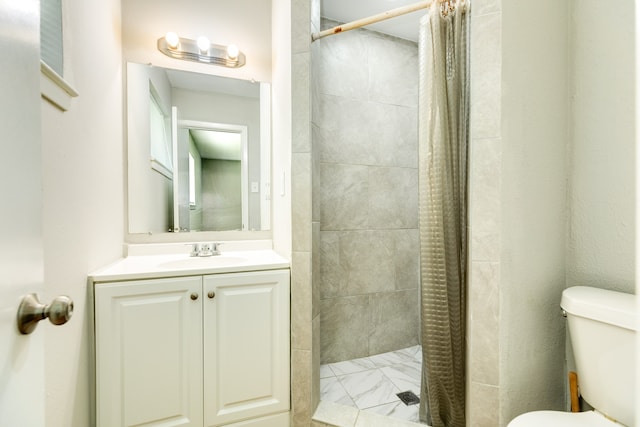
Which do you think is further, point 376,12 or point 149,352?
point 376,12

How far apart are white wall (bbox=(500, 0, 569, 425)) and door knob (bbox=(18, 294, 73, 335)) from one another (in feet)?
4.25

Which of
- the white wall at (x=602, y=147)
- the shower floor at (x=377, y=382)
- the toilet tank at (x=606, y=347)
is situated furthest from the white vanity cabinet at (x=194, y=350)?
the white wall at (x=602, y=147)

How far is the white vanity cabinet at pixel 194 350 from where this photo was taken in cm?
116

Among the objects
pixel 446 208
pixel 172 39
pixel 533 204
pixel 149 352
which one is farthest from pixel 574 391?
pixel 172 39

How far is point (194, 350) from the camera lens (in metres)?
1.26

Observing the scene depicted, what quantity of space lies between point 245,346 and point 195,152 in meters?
1.26

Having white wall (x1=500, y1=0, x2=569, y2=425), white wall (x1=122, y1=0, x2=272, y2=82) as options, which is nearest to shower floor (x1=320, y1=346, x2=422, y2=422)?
white wall (x1=500, y1=0, x2=569, y2=425)

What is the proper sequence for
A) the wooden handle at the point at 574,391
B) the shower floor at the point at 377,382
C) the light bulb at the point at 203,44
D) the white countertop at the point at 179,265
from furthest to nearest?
the light bulb at the point at 203,44 → the shower floor at the point at 377,382 → the white countertop at the point at 179,265 → the wooden handle at the point at 574,391

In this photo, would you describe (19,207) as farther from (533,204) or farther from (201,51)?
(201,51)

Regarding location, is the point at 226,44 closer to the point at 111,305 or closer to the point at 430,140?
the point at 430,140

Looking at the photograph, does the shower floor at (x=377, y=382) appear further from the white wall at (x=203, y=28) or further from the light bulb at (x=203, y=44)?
the light bulb at (x=203, y=44)

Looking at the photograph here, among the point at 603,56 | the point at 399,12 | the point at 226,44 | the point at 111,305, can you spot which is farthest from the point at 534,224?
the point at 226,44

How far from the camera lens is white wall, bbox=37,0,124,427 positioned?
0.89 m

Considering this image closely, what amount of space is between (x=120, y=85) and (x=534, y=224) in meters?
2.29
